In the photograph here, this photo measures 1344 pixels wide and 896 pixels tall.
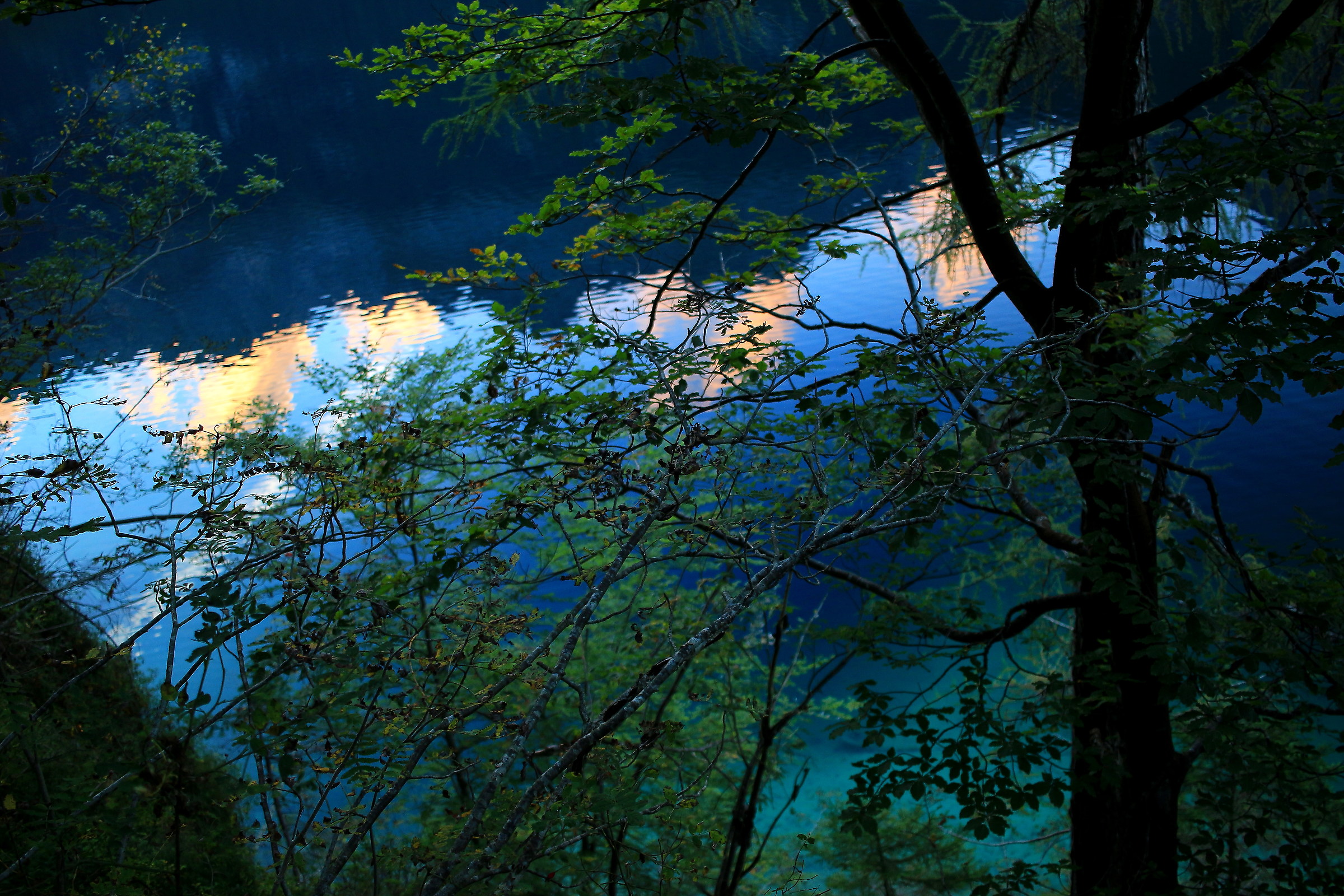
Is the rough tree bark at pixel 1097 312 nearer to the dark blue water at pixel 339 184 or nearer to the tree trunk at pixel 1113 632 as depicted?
the tree trunk at pixel 1113 632

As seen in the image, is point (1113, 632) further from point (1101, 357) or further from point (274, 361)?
point (274, 361)

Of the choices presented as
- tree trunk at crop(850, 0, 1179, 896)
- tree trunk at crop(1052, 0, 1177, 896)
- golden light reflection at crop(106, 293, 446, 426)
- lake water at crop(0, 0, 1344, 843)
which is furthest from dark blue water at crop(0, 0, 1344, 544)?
tree trunk at crop(1052, 0, 1177, 896)

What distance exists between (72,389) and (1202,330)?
1644 cm

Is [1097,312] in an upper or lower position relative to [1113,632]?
upper

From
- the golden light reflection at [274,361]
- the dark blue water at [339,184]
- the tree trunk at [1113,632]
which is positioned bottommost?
the tree trunk at [1113,632]

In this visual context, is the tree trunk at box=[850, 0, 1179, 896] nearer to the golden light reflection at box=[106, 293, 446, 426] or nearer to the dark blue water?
the dark blue water

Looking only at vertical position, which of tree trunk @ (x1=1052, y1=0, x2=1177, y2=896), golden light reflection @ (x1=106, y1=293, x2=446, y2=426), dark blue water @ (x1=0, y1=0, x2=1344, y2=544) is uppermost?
dark blue water @ (x1=0, y1=0, x2=1344, y2=544)

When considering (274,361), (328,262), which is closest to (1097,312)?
(274,361)

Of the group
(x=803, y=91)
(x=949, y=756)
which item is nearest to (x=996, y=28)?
(x=803, y=91)

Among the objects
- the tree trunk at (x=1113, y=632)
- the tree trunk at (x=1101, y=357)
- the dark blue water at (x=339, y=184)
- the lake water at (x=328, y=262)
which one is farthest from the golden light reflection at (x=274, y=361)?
the tree trunk at (x=1113, y=632)

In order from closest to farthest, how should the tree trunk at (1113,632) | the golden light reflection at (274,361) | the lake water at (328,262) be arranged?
1. the tree trunk at (1113,632)
2. the lake water at (328,262)
3. the golden light reflection at (274,361)

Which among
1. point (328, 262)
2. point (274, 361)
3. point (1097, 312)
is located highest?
point (328, 262)

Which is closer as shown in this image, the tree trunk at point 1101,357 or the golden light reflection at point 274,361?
the tree trunk at point 1101,357

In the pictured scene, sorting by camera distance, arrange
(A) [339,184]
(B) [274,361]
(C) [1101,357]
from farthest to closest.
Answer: (A) [339,184]
(B) [274,361]
(C) [1101,357]
